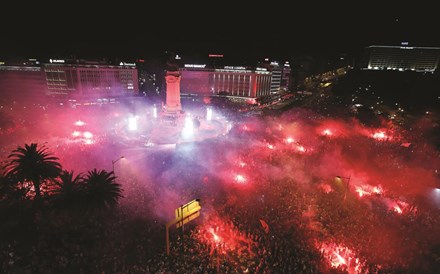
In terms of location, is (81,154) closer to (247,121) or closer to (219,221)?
(219,221)

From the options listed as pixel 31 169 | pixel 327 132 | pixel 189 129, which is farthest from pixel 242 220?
pixel 327 132

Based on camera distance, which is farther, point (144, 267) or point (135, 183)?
point (135, 183)

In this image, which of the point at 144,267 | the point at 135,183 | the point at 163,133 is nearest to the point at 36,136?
the point at 163,133

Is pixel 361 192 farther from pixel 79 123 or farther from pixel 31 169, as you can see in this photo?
pixel 79 123

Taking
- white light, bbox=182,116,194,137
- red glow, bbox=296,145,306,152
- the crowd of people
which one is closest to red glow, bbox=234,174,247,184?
the crowd of people

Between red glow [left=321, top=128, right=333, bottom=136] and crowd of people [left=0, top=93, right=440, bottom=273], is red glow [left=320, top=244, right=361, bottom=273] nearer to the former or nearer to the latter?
crowd of people [left=0, top=93, right=440, bottom=273]

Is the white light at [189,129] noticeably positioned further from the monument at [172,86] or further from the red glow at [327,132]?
the red glow at [327,132]

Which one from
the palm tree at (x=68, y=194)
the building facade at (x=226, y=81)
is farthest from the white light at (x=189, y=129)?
the building facade at (x=226, y=81)

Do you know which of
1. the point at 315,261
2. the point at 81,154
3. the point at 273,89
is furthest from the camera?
the point at 273,89
